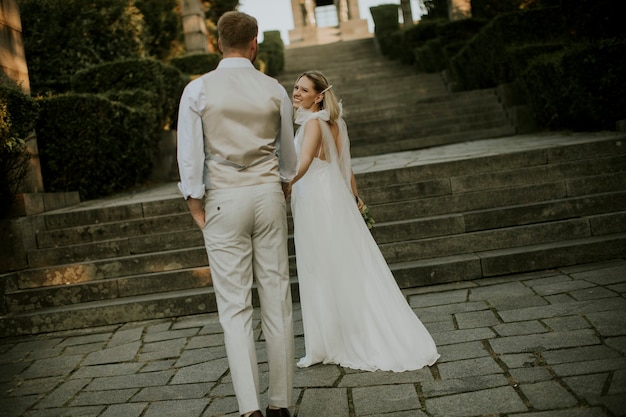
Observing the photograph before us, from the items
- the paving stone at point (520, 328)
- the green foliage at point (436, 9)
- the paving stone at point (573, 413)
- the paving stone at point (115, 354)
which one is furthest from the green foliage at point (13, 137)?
the green foliage at point (436, 9)

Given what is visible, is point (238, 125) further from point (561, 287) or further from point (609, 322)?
point (561, 287)

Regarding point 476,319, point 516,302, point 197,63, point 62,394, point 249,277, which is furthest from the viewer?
point 197,63

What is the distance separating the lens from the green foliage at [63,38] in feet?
37.2

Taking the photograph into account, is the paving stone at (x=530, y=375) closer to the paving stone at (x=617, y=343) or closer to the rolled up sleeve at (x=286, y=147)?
the paving stone at (x=617, y=343)

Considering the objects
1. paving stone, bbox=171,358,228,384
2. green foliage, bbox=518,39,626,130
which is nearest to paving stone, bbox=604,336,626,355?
paving stone, bbox=171,358,228,384

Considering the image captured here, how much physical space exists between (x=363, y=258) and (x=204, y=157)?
156 cm

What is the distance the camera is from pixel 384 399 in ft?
10.9

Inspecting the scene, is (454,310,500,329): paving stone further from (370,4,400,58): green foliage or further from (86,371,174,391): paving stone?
(370,4,400,58): green foliage

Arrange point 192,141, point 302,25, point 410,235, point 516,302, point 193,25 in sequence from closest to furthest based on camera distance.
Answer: point 192,141
point 516,302
point 410,235
point 193,25
point 302,25

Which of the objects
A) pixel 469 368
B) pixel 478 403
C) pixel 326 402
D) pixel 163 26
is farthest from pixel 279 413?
pixel 163 26

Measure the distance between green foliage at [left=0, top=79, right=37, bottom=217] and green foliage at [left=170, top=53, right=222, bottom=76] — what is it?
276 inches

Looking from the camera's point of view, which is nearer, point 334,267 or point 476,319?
point 334,267

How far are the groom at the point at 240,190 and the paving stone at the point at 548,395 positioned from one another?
1.24 m

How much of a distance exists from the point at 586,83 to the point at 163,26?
11.9 meters
